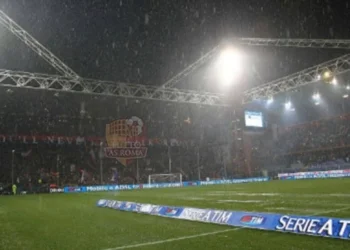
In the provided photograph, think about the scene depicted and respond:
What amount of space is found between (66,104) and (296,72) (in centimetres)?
2030

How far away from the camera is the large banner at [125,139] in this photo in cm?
3281

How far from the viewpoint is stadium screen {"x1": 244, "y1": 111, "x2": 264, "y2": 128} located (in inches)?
1449

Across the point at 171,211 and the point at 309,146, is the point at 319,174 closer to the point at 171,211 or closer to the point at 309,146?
the point at 309,146

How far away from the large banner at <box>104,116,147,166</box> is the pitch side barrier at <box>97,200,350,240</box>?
24.5m

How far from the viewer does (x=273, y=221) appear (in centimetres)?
579

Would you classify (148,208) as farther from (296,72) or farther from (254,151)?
(254,151)

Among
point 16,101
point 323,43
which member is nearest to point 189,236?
point 323,43

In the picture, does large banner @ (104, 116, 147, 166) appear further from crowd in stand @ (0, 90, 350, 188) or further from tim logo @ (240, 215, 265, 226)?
tim logo @ (240, 215, 265, 226)

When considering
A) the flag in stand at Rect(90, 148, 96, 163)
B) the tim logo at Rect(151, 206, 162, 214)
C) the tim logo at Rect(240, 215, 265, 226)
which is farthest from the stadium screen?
the tim logo at Rect(240, 215, 265, 226)

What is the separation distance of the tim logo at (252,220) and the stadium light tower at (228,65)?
19096mm

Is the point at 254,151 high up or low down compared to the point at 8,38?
down

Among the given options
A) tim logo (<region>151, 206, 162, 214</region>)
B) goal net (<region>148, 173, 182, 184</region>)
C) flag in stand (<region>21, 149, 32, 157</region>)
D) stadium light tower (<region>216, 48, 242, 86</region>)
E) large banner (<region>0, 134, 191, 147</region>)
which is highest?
stadium light tower (<region>216, 48, 242, 86</region>)

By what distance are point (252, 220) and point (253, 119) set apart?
3237cm

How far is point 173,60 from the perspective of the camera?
23938 mm
